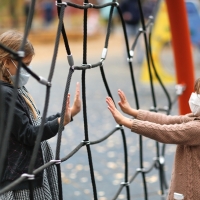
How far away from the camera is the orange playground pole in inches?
144

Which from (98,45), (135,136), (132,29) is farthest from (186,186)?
(98,45)

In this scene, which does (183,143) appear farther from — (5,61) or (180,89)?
(180,89)

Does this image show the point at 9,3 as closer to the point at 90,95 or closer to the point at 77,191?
the point at 90,95

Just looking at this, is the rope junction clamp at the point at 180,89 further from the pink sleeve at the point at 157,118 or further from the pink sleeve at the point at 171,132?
the pink sleeve at the point at 171,132

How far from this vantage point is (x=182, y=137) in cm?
247

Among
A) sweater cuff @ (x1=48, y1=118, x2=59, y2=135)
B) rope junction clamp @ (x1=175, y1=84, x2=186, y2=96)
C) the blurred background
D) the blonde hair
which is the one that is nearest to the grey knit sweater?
sweater cuff @ (x1=48, y1=118, x2=59, y2=135)

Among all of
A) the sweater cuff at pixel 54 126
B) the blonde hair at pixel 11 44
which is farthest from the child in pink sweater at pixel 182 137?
the blonde hair at pixel 11 44

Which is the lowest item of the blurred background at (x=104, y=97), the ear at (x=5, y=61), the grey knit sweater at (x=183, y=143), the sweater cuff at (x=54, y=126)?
the blurred background at (x=104, y=97)

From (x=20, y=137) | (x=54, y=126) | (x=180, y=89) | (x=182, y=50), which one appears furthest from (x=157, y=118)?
(x=182, y=50)

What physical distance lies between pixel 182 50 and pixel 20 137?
70.2 inches

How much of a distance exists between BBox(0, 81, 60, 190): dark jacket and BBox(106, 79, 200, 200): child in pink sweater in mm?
359

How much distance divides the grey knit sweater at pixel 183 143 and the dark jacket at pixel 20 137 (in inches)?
17.3

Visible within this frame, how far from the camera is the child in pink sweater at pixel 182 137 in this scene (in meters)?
2.45

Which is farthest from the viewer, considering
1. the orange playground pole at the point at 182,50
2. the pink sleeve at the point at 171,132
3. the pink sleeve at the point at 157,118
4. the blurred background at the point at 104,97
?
the blurred background at the point at 104,97
